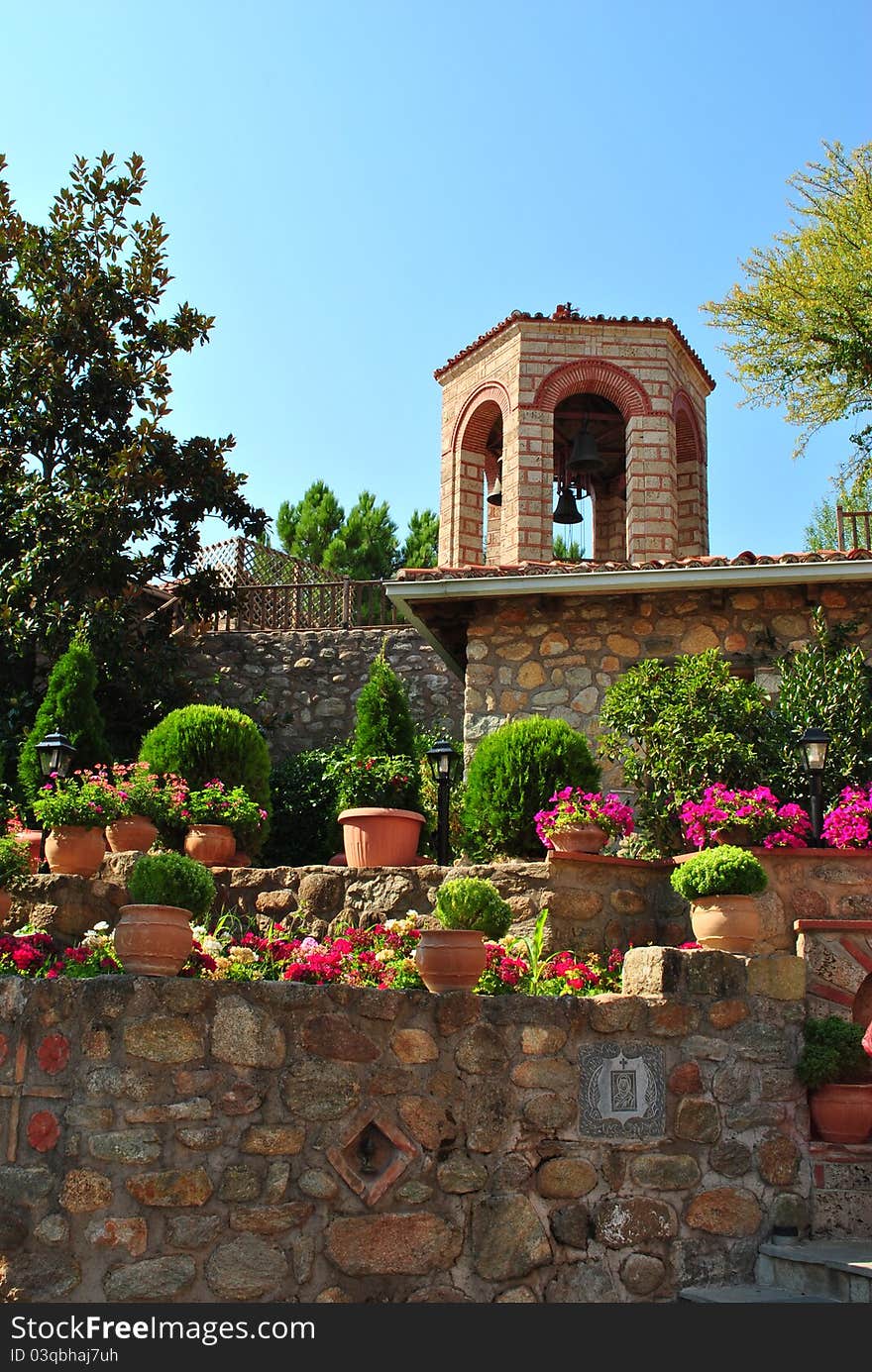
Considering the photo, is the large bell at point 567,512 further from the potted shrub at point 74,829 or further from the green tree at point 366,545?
the green tree at point 366,545

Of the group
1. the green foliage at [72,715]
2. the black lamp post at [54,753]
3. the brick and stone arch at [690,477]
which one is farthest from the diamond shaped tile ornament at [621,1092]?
the brick and stone arch at [690,477]

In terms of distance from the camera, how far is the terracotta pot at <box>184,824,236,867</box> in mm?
9422

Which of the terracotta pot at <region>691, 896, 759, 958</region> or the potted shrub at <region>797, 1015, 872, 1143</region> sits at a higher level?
the terracotta pot at <region>691, 896, 759, 958</region>

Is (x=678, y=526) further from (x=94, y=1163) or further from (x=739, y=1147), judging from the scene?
(x=94, y=1163)

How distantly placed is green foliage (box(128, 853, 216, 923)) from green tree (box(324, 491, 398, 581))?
55.6 ft

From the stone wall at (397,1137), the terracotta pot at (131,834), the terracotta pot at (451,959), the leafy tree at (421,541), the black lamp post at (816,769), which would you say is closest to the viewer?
the stone wall at (397,1137)

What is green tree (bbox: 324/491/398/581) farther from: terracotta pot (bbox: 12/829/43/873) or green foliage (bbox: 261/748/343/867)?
terracotta pot (bbox: 12/829/43/873)

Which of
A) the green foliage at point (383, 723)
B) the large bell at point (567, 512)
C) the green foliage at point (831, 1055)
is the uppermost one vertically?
the large bell at point (567, 512)

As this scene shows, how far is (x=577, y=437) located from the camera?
1448 centimetres

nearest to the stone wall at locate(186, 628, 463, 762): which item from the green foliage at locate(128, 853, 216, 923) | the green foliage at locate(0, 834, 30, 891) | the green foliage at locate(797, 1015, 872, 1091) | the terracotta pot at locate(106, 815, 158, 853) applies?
the terracotta pot at locate(106, 815, 158, 853)

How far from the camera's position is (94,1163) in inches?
204

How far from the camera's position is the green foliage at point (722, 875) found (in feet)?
22.2

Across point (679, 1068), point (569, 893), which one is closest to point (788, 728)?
point (569, 893)

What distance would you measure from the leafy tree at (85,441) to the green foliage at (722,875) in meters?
8.48
